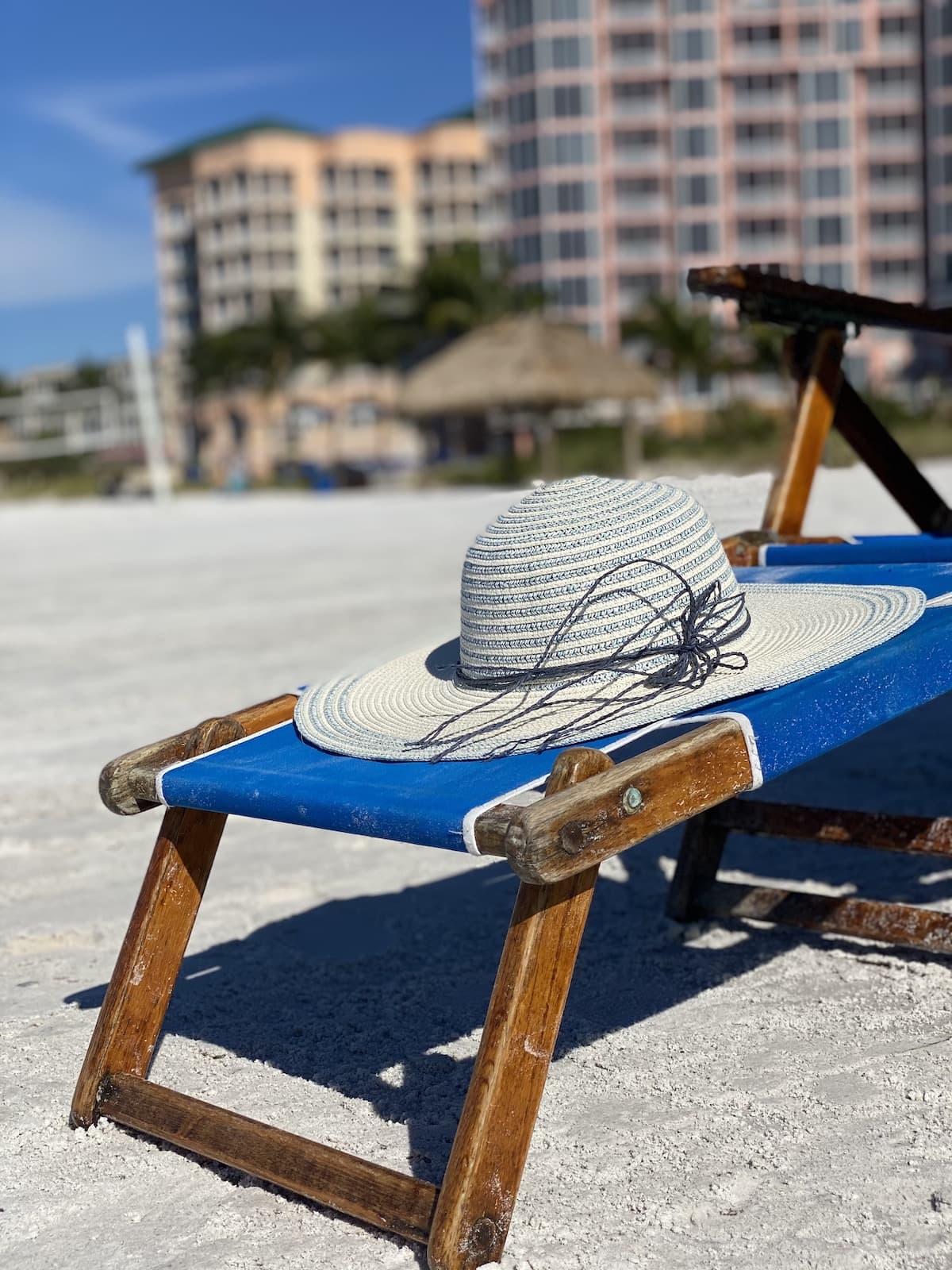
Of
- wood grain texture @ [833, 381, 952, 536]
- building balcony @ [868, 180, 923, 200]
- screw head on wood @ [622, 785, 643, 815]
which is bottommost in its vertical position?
screw head on wood @ [622, 785, 643, 815]

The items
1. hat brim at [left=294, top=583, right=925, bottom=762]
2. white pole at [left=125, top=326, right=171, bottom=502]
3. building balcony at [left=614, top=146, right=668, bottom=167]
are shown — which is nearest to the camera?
hat brim at [left=294, top=583, right=925, bottom=762]

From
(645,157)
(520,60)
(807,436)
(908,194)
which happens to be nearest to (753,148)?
(645,157)

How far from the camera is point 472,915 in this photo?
328 cm

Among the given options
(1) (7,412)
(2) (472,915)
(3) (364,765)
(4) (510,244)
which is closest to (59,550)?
(2) (472,915)

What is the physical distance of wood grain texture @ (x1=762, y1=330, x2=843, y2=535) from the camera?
3.53 metres

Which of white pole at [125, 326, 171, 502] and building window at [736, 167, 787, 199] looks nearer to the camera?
white pole at [125, 326, 171, 502]

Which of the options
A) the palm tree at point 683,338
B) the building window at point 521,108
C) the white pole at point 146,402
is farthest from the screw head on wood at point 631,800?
the building window at point 521,108

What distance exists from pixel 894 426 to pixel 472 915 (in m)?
25.1

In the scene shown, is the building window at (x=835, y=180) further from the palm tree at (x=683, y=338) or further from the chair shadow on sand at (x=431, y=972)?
the chair shadow on sand at (x=431, y=972)

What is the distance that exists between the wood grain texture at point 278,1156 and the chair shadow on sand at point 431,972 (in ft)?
0.51

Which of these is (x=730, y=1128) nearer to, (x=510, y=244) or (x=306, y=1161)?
(x=306, y=1161)

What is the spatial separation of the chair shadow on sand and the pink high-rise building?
63.5 m

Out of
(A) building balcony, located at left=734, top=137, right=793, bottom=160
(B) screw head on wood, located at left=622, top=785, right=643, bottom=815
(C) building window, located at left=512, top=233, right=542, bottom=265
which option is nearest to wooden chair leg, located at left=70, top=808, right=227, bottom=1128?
(B) screw head on wood, located at left=622, top=785, right=643, bottom=815

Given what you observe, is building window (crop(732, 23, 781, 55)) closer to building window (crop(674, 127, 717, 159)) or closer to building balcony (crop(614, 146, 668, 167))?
building window (crop(674, 127, 717, 159))
